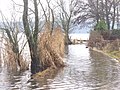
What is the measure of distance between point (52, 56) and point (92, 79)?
4.35 meters

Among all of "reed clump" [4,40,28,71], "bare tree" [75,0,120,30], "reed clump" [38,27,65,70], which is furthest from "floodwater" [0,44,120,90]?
"bare tree" [75,0,120,30]

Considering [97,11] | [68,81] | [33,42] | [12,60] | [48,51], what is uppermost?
[97,11]

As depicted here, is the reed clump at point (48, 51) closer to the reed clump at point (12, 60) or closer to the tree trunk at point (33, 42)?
the tree trunk at point (33, 42)

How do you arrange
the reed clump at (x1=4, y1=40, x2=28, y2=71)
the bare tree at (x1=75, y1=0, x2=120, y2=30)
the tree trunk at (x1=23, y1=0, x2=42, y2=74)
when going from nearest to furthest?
the tree trunk at (x1=23, y1=0, x2=42, y2=74) < the reed clump at (x1=4, y1=40, x2=28, y2=71) < the bare tree at (x1=75, y1=0, x2=120, y2=30)

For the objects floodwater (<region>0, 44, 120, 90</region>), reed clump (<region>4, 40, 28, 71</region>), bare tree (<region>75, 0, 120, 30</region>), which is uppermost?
bare tree (<region>75, 0, 120, 30</region>)

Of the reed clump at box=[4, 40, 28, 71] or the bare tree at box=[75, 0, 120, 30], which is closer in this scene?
the reed clump at box=[4, 40, 28, 71]

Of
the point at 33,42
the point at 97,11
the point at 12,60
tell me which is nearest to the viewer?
the point at 33,42

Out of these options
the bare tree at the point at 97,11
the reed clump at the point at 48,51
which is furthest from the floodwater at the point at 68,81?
the bare tree at the point at 97,11

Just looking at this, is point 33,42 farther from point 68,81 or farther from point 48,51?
point 68,81

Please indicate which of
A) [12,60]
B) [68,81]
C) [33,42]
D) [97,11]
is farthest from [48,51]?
[97,11]

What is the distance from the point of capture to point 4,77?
15.4 metres

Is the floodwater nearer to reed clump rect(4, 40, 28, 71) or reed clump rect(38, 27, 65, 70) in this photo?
reed clump rect(4, 40, 28, 71)

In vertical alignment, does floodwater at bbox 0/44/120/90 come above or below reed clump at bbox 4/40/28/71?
below

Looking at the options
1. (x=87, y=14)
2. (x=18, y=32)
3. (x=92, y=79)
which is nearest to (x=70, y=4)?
(x=87, y=14)
